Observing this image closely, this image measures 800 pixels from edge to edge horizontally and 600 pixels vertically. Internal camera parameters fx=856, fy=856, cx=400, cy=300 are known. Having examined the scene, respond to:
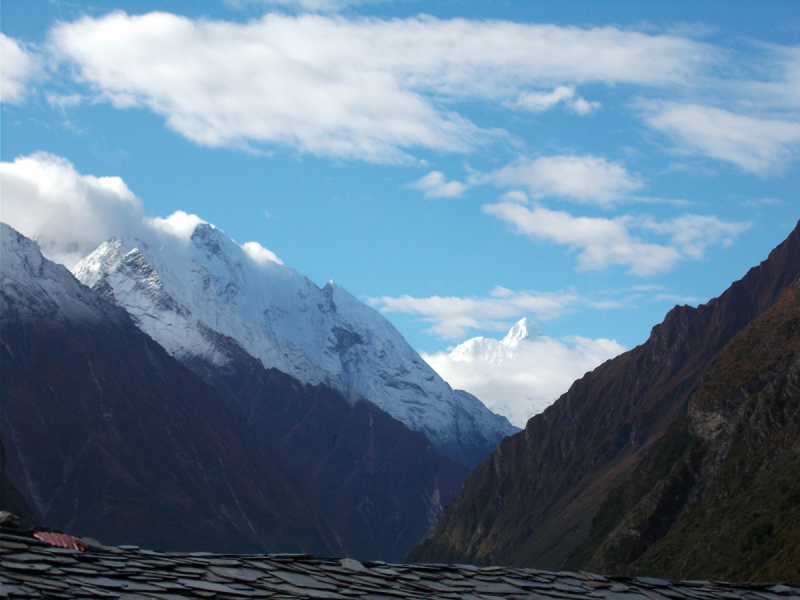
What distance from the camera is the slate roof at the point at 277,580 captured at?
17562 mm

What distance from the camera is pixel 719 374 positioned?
14388cm

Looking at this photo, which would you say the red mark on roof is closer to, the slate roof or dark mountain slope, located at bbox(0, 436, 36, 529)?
the slate roof

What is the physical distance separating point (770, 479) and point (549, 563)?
2834 inches

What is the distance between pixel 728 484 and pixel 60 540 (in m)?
108

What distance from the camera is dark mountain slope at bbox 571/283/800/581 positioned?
8719 centimetres

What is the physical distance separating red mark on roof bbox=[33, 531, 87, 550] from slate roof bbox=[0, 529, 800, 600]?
0.69 ft

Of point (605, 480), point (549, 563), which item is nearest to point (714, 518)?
point (549, 563)

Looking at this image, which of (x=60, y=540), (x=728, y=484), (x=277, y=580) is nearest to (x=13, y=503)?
(x=728, y=484)

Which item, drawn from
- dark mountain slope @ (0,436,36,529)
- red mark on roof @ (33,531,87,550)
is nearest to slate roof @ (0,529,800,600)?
red mark on roof @ (33,531,87,550)

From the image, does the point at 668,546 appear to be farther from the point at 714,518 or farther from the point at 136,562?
the point at 136,562

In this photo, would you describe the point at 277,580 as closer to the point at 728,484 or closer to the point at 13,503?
the point at 728,484

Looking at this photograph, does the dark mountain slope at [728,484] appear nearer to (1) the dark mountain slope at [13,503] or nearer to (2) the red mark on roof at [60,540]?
(2) the red mark on roof at [60,540]

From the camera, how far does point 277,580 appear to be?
1975 cm

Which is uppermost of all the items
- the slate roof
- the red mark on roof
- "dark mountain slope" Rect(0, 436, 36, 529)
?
the red mark on roof
